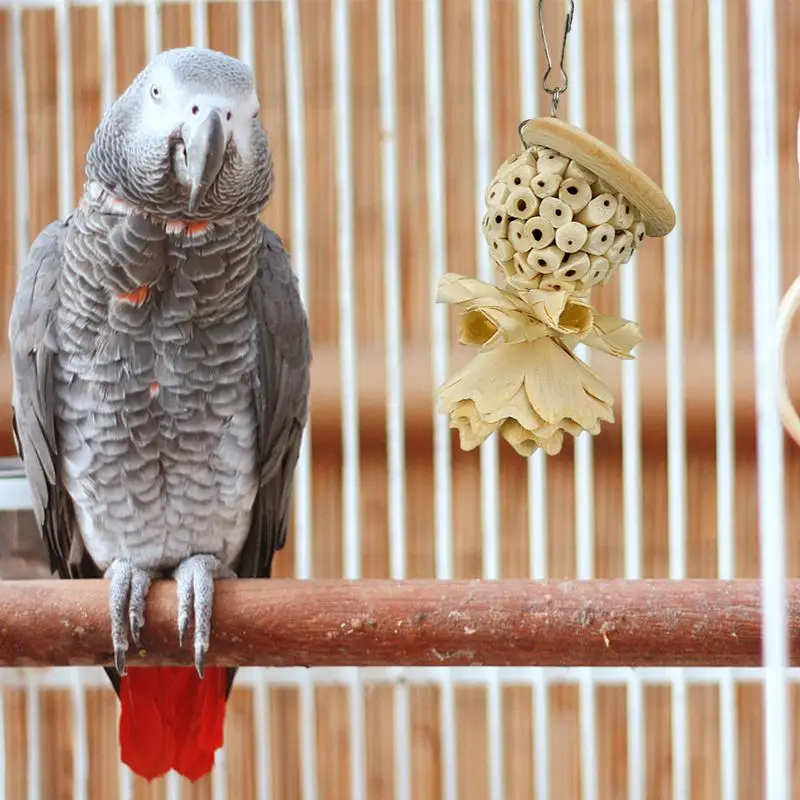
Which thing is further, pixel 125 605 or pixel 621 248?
pixel 125 605

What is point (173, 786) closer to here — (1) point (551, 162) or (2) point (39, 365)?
(2) point (39, 365)

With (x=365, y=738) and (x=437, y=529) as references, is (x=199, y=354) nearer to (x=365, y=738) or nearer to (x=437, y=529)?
(x=437, y=529)

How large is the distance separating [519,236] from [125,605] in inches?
18.1

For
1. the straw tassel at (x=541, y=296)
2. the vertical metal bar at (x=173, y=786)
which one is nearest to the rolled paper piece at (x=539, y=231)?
the straw tassel at (x=541, y=296)

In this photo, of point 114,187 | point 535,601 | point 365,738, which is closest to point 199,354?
point 114,187

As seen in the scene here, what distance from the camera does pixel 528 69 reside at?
1.24m

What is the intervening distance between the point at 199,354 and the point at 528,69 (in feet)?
1.75

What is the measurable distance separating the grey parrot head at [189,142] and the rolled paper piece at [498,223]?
0.75 ft

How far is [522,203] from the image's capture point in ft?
2.40

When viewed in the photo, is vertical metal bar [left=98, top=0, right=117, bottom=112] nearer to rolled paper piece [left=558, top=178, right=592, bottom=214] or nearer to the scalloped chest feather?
the scalloped chest feather

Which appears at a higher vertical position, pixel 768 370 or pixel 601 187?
pixel 601 187

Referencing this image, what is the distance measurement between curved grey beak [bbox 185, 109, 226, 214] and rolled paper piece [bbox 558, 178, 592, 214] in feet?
0.90

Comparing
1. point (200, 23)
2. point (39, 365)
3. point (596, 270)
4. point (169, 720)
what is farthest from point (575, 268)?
point (200, 23)

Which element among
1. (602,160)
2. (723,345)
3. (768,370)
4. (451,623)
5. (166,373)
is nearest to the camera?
(768,370)
